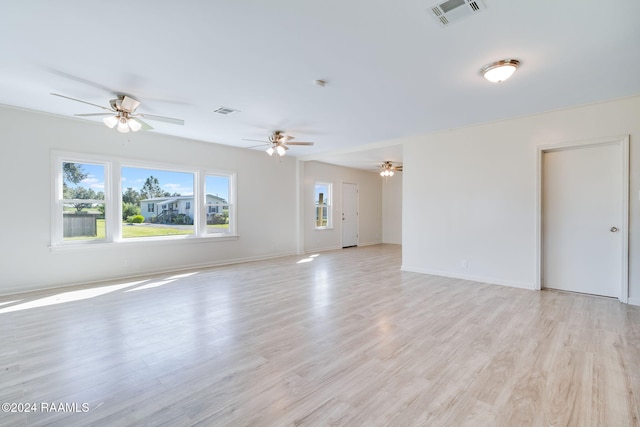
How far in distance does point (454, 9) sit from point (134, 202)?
5.70 m

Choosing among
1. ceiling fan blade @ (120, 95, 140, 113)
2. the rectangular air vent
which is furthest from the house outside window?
ceiling fan blade @ (120, 95, 140, 113)

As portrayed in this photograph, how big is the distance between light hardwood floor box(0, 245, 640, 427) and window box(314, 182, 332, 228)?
4651 mm

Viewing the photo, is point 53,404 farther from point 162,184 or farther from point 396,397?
point 162,184

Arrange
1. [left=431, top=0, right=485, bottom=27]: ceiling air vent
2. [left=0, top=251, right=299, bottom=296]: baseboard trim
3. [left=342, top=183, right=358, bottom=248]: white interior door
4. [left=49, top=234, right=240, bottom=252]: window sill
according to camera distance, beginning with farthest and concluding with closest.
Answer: [left=342, top=183, right=358, bottom=248]: white interior door
[left=49, top=234, right=240, bottom=252]: window sill
[left=0, top=251, right=299, bottom=296]: baseboard trim
[left=431, top=0, right=485, bottom=27]: ceiling air vent

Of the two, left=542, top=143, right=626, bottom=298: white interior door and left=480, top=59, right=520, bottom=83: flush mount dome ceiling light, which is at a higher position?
left=480, top=59, right=520, bottom=83: flush mount dome ceiling light

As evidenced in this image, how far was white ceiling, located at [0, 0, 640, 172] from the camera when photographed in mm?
Answer: 2154

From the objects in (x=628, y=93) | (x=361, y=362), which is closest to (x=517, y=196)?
(x=628, y=93)

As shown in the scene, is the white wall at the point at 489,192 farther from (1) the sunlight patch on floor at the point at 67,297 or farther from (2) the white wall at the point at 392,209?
(1) the sunlight patch on floor at the point at 67,297

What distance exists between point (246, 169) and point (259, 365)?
210 inches

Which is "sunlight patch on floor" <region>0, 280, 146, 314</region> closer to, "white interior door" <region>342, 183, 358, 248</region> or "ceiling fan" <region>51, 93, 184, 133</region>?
"ceiling fan" <region>51, 93, 184, 133</region>

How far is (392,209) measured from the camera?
10461 mm

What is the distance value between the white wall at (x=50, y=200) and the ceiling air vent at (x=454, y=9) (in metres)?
5.28

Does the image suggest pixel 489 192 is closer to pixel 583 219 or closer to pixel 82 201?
pixel 583 219

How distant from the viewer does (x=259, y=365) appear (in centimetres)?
229
